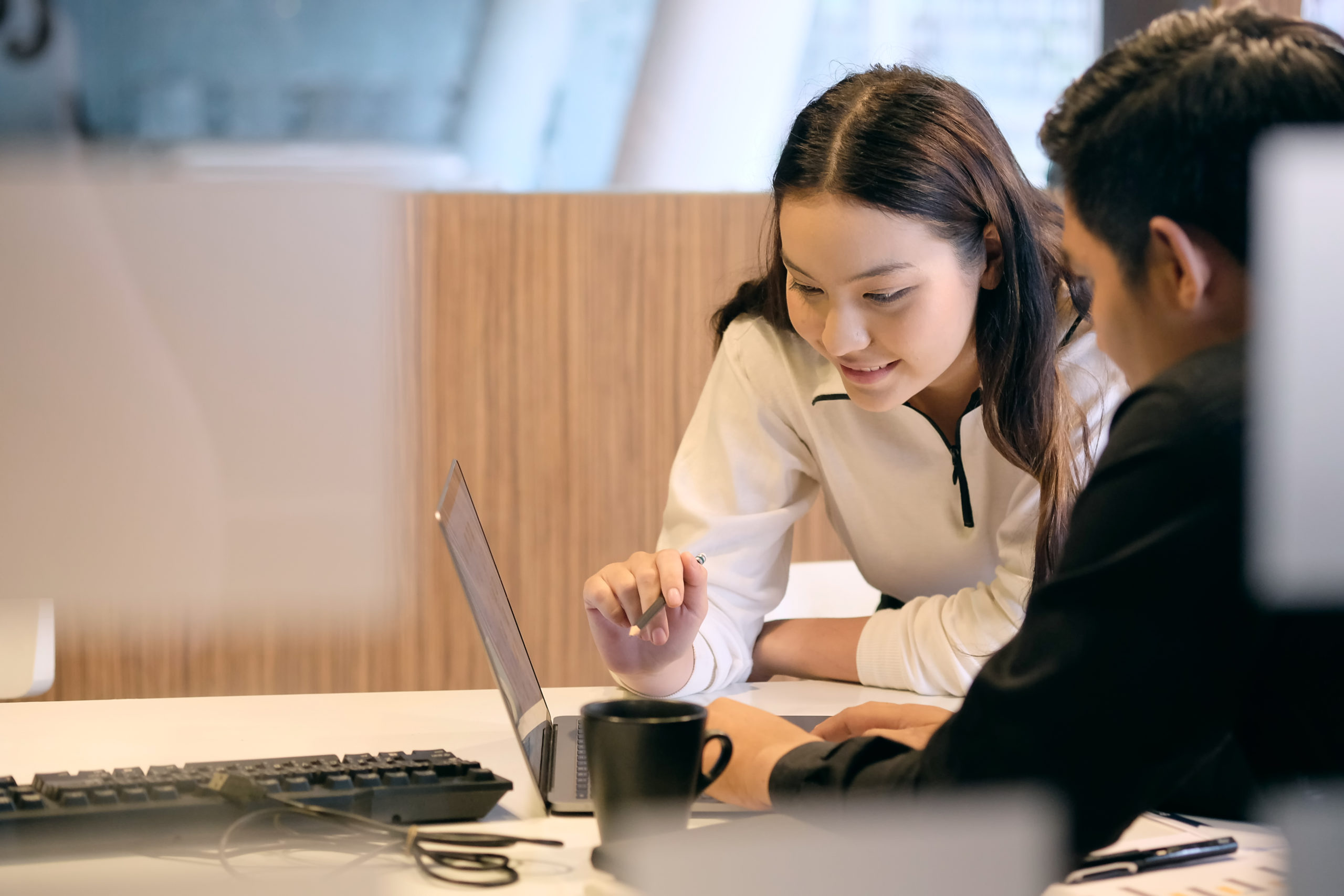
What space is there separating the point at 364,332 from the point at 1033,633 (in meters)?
1.00

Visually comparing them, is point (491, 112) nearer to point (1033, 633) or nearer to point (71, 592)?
point (71, 592)

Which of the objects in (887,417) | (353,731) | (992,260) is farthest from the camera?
(887,417)

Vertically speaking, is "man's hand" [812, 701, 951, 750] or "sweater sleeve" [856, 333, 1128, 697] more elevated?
"sweater sleeve" [856, 333, 1128, 697]

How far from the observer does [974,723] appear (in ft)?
1.63

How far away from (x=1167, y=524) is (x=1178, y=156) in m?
0.14

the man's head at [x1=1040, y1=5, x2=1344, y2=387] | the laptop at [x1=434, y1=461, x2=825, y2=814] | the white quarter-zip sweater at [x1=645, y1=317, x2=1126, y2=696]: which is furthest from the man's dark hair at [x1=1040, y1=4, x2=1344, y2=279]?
the white quarter-zip sweater at [x1=645, y1=317, x2=1126, y2=696]

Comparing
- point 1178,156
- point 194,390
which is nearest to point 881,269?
point 1178,156

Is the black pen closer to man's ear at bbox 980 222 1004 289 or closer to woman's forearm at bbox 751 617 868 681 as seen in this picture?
woman's forearm at bbox 751 617 868 681

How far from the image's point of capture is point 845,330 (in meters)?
0.94

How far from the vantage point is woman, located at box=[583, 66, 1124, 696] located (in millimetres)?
943

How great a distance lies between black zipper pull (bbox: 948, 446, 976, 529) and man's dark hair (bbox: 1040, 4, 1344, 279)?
2.03ft

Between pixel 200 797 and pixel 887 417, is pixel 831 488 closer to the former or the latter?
pixel 887 417

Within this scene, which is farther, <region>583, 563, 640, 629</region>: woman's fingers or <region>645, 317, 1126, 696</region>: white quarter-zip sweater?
<region>645, 317, 1126, 696</region>: white quarter-zip sweater

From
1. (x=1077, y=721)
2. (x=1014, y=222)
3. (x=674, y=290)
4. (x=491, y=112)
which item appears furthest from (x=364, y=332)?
(x=1077, y=721)
